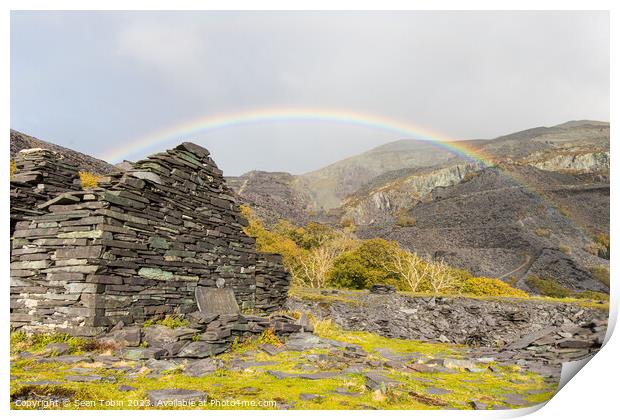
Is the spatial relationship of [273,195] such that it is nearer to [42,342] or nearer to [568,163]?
[568,163]

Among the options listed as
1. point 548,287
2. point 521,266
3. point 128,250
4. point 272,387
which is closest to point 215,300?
point 128,250

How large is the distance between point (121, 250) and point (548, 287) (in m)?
52.0

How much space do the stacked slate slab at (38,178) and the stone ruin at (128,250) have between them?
0.09 feet

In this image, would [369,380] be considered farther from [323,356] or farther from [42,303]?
[42,303]

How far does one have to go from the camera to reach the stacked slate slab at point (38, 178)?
36.7 ft

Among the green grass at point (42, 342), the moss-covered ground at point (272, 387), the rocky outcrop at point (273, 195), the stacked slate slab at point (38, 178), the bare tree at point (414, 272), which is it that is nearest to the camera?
the moss-covered ground at point (272, 387)

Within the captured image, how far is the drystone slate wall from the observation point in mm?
9008

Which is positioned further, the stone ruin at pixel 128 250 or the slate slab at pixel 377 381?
the stone ruin at pixel 128 250

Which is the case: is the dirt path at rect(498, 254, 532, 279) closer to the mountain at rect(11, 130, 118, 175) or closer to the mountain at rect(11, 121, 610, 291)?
the mountain at rect(11, 121, 610, 291)

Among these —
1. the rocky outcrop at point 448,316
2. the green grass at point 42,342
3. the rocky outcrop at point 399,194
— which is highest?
the rocky outcrop at point 399,194

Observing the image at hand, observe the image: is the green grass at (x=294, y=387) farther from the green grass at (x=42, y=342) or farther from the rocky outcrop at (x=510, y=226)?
the rocky outcrop at (x=510, y=226)

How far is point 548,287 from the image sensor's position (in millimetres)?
49688

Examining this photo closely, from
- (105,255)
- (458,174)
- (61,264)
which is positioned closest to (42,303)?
(61,264)

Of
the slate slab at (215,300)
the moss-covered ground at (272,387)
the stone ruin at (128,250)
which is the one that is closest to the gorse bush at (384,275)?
the slate slab at (215,300)
